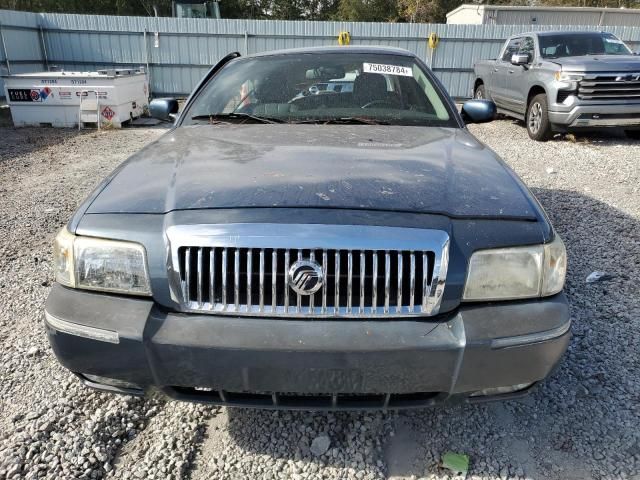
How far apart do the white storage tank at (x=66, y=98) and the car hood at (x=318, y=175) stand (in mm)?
8475

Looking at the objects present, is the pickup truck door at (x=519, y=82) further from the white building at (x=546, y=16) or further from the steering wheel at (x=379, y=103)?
the white building at (x=546, y=16)

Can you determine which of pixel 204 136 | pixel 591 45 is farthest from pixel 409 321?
pixel 591 45

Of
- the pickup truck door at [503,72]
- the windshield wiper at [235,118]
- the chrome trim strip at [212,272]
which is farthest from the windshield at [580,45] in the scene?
the chrome trim strip at [212,272]

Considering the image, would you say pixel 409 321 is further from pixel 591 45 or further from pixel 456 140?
pixel 591 45

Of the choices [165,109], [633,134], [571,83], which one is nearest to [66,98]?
[165,109]

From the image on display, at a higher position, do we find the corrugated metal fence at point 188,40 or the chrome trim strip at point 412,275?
the corrugated metal fence at point 188,40

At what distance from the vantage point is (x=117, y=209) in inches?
69.7

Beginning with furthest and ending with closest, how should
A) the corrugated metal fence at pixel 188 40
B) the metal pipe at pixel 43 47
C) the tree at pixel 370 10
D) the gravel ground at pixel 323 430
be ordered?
1. the tree at pixel 370 10
2. the metal pipe at pixel 43 47
3. the corrugated metal fence at pixel 188 40
4. the gravel ground at pixel 323 430

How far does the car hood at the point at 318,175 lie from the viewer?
1731 mm

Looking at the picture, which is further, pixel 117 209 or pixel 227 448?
pixel 227 448

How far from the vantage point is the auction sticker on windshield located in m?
3.20

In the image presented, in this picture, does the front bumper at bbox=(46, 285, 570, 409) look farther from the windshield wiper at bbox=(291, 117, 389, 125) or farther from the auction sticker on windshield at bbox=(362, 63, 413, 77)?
the auction sticker on windshield at bbox=(362, 63, 413, 77)

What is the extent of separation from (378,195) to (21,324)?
2.37 meters

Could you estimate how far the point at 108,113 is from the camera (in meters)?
10.2
